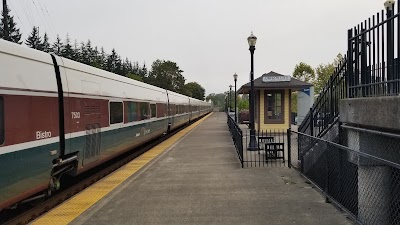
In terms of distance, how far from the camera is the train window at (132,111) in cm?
1384

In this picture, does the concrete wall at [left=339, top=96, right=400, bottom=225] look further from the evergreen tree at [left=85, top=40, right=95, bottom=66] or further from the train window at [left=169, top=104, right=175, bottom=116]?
the evergreen tree at [left=85, top=40, right=95, bottom=66]

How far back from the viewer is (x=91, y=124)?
9.62 meters

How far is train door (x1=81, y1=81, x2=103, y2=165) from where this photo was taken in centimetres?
920

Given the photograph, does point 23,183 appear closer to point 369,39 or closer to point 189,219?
point 189,219

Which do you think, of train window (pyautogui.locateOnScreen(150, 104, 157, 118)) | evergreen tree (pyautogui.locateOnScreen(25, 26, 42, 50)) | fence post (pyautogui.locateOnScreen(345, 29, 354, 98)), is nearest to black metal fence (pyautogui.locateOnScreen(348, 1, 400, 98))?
fence post (pyautogui.locateOnScreen(345, 29, 354, 98))

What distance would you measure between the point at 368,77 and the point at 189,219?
353 cm

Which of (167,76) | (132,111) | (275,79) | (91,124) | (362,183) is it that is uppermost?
(167,76)

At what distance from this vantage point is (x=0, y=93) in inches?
224

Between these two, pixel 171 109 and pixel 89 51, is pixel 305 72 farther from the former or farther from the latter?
pixel 89 51

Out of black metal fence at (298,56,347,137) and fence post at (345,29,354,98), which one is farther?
black metal fence at (298,56,347,137)

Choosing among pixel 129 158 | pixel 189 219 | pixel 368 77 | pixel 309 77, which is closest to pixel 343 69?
pixel 368 77

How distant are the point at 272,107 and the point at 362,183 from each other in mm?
17930

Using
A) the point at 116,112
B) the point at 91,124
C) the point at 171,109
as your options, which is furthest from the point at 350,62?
the point at 171,109

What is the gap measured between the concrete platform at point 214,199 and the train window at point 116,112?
71.2 inches
